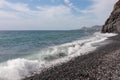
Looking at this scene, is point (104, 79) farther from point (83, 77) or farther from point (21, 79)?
point (21, 79)

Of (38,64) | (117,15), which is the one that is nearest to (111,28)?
(117,15)

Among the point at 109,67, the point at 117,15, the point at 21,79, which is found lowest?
the point at 21,79

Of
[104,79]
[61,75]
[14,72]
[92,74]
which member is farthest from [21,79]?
[104,79]

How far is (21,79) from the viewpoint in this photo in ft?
37.3

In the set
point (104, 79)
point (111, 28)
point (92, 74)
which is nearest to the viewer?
point (104, 79)

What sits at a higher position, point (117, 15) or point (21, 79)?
point (117, 15)

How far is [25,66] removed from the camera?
46.3ft

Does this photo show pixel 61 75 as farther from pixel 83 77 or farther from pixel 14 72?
pixel 14 72

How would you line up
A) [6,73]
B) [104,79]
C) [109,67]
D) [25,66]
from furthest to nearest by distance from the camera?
[25,66] < [6,73] < [109,67] < [104,79]

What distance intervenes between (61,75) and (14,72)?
12.5ft

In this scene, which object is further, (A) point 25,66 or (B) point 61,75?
(A) point 25,66

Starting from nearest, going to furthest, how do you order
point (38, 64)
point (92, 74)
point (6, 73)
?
point (92, 74) < point (6, 73) < point (38, 64)

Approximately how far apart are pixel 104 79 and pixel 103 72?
3.81ft

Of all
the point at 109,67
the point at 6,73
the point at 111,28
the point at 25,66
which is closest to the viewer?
the point at 109,67
